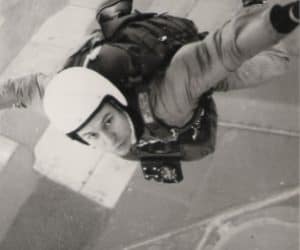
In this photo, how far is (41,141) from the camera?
344cm

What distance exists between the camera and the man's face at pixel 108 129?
1.90 m

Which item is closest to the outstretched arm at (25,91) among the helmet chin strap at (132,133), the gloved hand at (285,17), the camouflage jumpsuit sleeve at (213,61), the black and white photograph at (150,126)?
the black and white photograph at (150,126)

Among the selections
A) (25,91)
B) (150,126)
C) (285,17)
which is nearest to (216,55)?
(285,17)

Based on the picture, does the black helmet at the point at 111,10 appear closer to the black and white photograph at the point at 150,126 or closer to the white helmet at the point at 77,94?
the black and white photograph at the point at 150,126

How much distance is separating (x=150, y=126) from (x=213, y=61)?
439 mm

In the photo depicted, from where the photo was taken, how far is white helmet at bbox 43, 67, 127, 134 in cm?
183

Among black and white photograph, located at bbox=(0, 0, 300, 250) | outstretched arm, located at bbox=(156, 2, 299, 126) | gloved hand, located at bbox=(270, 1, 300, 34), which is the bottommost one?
black and white photograph, located at bbox=(0, 0, 300, 250)

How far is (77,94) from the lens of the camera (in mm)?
1864

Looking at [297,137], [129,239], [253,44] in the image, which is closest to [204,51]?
[253,44]

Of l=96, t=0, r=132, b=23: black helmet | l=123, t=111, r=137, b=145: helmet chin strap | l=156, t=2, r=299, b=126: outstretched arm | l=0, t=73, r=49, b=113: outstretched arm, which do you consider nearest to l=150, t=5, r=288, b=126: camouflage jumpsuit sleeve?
l=156, t=2, r=299, b=126: outstretched arm

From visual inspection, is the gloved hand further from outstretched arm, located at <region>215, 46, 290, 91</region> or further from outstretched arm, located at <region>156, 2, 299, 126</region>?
outstretched arm, located at <region>215, 46, 290, 91</region>

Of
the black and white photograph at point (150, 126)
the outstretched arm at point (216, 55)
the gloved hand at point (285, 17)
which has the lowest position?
the black and white photograph at point (150, 126)

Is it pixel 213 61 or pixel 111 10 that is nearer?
pixel 213 61

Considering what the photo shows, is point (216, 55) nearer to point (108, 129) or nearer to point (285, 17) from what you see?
point (285, 17)
